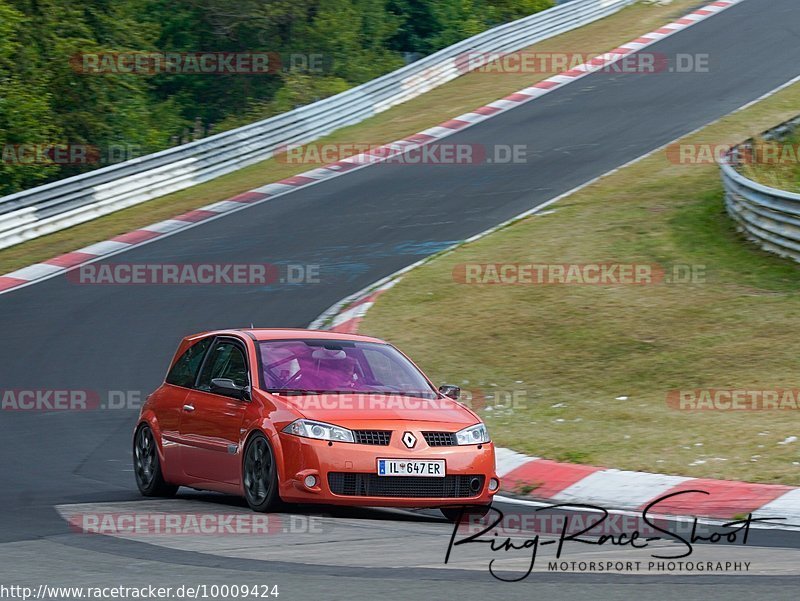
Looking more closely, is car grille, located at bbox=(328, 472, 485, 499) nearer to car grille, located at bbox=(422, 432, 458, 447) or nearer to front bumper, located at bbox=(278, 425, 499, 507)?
front bumper, located at bbox=(278, 425, 499, 507)

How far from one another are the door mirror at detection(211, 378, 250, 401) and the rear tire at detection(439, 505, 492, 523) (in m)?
1.59

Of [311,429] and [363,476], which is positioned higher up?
[311,429]

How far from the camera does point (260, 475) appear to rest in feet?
29.4

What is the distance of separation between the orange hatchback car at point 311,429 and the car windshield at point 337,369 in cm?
1

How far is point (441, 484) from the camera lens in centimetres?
893

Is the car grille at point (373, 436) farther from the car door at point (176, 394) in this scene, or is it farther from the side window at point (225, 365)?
the car door at point (176, 394)

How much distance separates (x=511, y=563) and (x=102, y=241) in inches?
678

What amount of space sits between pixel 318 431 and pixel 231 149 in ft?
68.0

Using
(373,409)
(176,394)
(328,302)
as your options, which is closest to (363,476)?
(373,409)

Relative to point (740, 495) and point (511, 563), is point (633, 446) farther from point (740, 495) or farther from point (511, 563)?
point (511, 563)

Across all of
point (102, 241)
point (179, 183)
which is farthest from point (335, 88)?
point (102, 241)

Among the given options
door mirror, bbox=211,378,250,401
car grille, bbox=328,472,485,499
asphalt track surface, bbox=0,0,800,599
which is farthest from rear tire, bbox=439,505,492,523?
door mirror, bbox=211,378,250,401

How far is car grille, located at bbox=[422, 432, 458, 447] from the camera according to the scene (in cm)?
897

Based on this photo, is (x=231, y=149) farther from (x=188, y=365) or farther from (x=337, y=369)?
(x=337, y=369)
